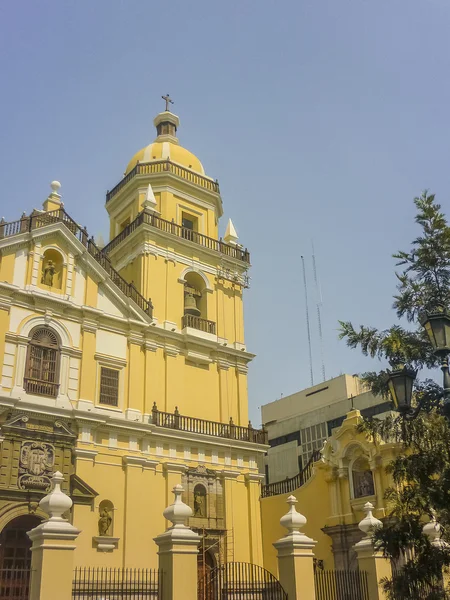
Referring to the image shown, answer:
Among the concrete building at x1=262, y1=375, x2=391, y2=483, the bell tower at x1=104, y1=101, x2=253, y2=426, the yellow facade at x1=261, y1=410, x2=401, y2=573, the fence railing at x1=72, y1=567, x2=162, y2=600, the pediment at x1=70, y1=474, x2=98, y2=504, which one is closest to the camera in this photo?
the fence railing at x1=72, y1=567, x2=162, y2=600

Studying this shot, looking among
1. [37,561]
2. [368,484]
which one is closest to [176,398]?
[368,484]

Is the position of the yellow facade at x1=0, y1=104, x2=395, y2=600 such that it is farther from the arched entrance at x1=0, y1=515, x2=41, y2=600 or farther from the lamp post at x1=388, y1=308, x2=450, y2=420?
the lamp post at x1=388, y1=308, x2=450, y2=420

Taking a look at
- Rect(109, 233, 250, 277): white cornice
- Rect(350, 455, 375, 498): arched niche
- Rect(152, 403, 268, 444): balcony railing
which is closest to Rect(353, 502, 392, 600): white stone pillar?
Rect(350, 455, 375, 498): arched niche

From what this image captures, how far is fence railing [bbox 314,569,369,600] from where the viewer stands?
11451mm

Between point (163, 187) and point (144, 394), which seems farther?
point (163, 187)

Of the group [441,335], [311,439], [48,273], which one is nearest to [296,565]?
[441,335]

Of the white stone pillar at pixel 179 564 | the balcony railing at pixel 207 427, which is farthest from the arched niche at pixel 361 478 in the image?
the white stone pillar at pixel 179 564

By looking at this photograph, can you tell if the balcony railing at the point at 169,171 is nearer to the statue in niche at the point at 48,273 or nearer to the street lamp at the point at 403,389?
the statue in niche at the point at 48,273

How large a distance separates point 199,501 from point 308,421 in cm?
1778

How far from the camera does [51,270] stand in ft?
67.7

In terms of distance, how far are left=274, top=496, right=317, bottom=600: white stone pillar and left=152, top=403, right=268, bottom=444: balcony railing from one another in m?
10.1

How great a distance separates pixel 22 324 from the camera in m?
19.1

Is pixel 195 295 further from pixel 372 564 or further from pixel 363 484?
pixel 372 564

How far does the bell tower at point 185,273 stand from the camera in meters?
22.7
